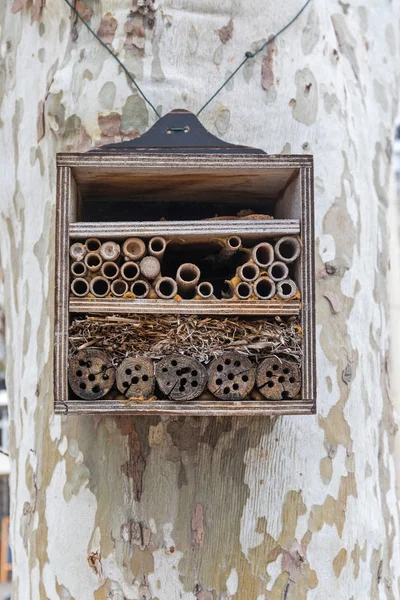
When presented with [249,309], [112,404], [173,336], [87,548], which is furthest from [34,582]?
[249,309]

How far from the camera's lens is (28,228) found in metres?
2.06

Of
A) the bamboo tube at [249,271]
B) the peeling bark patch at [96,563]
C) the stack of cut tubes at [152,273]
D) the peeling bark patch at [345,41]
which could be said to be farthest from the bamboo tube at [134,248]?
the peeling bark patch at [345,41]

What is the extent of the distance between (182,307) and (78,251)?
245 mm

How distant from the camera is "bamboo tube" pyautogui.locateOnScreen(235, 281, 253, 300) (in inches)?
62.4

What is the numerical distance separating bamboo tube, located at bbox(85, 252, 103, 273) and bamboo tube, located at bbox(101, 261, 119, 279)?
0.4 inches

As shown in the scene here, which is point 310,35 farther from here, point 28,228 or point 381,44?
point 28,228

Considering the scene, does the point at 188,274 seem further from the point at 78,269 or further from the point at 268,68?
the point at 268,68

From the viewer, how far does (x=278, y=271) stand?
5.26 feet

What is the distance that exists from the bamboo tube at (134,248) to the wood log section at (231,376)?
27 cm

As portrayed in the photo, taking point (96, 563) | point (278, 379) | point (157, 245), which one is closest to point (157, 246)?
point (157, 245)

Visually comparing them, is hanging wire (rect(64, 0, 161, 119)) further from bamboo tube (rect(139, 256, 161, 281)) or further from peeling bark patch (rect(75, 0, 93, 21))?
bamboo tube (rect(139, 256, 161, 281))

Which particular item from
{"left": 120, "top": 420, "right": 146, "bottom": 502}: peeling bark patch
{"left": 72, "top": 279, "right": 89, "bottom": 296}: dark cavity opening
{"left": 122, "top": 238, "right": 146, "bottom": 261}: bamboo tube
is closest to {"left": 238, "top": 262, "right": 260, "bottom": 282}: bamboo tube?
{"left": 122, "top": 238, "right": 146, "bottom": 261}: bamboo tube

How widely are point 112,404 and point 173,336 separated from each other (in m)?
0.19

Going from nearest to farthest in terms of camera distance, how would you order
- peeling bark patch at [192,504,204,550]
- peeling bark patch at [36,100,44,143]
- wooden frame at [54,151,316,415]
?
wooden frame at [54,151,316,415]
peeling bark patch at [192,504,204,550]
peeling bark patch at [36,100,44,143]
